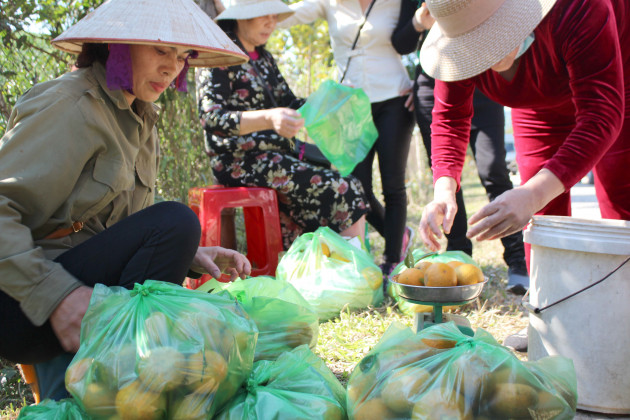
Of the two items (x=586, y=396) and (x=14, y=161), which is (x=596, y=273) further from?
(x=14, y=161)

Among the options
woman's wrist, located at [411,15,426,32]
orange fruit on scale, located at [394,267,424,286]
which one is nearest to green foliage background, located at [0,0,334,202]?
orange fruit on scale, located at [394,267,424,286]

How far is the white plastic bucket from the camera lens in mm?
1839

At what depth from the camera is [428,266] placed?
87.1 inches

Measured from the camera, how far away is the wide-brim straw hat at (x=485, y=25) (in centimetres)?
186

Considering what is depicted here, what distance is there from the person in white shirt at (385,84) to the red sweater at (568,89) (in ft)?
4.01

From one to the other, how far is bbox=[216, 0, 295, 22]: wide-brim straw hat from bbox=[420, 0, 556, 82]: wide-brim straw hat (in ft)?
5.59

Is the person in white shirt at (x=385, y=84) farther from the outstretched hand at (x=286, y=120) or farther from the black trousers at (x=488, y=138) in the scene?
the outstretched hand at (x=286, y=120)

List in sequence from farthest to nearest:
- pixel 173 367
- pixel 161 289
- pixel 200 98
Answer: pixel 200 98 < pixel 161 289 < pixel 173 367

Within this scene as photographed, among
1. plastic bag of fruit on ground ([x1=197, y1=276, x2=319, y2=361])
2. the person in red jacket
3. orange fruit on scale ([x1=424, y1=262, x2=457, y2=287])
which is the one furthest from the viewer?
orange fruit on scale ([x1=424, y1=262, x2=457, y2=287])

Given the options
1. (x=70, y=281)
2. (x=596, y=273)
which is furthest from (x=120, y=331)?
(x=596, y=273)

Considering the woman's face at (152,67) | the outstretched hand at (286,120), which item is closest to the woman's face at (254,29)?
the outstretched hand at (286,120)

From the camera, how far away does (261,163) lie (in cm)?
352

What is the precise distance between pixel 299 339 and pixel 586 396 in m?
1.00

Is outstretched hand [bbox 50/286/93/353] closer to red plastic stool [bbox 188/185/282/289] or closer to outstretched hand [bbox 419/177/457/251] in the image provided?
outstretched hand [bbox 419/177/457/251]
